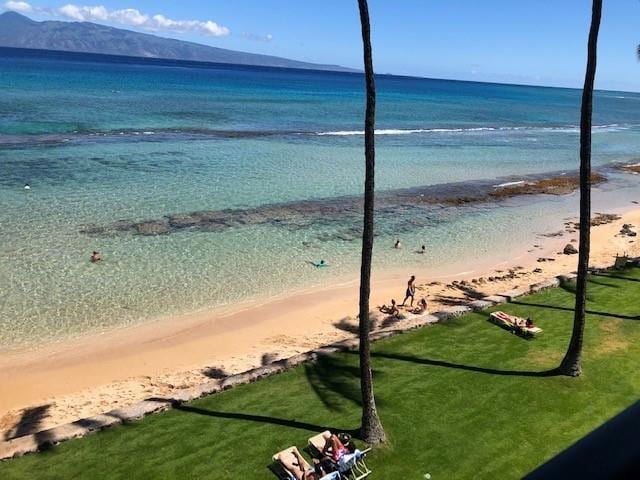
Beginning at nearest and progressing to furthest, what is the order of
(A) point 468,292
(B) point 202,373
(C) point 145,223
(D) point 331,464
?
(D) point 331,464 < (B) point 202,373 < (A) point 468,292 < (C) point 145,223

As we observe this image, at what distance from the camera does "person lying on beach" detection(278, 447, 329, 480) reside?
9795 millimetres

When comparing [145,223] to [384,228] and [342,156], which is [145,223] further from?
[342,156]

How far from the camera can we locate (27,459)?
10594 millimetres

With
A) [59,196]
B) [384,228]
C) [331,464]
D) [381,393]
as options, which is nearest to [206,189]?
[59,196]

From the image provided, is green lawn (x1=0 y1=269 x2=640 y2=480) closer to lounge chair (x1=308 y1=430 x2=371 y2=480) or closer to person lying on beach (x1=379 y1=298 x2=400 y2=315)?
lounge chair (x1=308 y1=430 x2=371 y2=480)

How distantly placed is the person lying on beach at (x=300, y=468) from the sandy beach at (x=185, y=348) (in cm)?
561

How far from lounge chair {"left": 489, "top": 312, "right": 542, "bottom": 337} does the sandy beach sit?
87.2 inches

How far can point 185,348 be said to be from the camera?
17.5m

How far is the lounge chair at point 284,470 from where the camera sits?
9.81 meters

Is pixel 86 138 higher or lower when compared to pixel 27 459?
higher

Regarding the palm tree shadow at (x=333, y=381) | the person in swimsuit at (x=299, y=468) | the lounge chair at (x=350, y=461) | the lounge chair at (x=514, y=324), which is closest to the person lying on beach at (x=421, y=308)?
the lounge chair at (x=514, y=324)

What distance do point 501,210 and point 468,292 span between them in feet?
55.8

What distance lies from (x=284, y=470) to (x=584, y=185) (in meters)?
8.93

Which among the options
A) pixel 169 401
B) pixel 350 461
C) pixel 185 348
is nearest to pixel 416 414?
pixel 350 461
